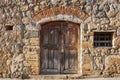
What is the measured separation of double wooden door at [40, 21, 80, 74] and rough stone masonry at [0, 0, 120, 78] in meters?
0.27

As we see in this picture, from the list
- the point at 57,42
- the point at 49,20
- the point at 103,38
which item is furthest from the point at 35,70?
the point at 103,38

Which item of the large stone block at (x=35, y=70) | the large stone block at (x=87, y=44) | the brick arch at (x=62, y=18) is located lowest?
the large stone block at (x=35, y=70)

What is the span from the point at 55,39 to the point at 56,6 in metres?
1.07

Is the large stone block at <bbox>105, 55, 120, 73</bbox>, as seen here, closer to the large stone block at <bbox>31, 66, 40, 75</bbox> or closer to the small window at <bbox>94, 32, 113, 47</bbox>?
the small window at <bbox>94, 32, 113, 47</bbox>

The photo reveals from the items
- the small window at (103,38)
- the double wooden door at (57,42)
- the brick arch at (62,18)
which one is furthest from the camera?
the double wooden door at (57,42)

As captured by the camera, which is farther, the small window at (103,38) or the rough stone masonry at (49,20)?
the small window at (103,38)

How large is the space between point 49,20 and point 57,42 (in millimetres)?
783

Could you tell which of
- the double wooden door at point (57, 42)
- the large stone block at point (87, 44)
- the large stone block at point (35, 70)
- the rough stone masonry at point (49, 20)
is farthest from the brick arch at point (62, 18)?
the large stone block at point (35, 70)

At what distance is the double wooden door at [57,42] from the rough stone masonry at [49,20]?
0.87 feet

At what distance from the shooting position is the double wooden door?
8922 millimetres

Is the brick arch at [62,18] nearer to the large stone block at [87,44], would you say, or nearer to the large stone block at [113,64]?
the large stone block at [87,44]

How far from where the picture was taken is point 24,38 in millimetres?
8742

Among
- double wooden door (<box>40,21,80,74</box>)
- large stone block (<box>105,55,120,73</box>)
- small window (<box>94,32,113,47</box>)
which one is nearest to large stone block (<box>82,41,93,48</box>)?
small window (<box>94,32,113,47</box>)

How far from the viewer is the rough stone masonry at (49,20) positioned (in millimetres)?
8664
